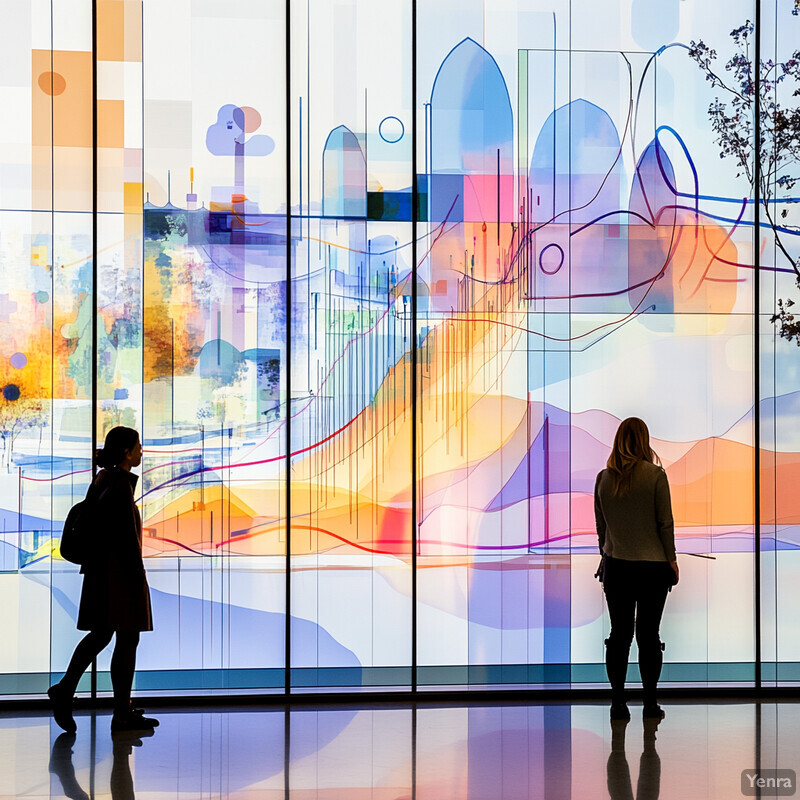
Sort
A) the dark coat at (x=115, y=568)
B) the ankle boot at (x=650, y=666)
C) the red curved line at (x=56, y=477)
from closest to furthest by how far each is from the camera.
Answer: the dark coat at (x=115, y=568) < the ankle boot at (x=650, y=666) < the red curved line at (x=56, y=477)

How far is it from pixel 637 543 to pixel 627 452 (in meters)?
0.45

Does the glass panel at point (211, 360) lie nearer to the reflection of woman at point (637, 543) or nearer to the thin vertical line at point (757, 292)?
the reflection of woman at point (637, 543)

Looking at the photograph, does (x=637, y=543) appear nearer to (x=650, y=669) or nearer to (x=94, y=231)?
(x=650, y=669)

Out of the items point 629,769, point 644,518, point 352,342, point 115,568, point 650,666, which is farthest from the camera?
point 352,342

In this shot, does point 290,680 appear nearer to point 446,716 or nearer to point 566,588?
point 446,716

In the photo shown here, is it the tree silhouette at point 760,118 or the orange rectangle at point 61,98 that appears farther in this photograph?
the tree silhouette at point 760,118

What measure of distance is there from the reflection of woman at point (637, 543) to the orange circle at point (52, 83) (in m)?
3.57

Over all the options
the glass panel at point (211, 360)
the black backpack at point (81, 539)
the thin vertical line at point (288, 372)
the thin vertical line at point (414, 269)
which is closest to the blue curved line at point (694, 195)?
the thin vertical line at point (414, 269)

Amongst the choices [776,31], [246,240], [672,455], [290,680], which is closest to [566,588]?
[672,455]

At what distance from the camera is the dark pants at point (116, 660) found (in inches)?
180

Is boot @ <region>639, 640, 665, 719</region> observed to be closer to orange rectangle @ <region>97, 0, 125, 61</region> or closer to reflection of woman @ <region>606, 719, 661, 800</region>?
reflection of woman @ <region>606, 719, 661, 800</region>

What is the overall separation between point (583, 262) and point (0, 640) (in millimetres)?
3882

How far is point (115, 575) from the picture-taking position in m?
4.53

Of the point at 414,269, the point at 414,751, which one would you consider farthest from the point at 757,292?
the point at 414,751
